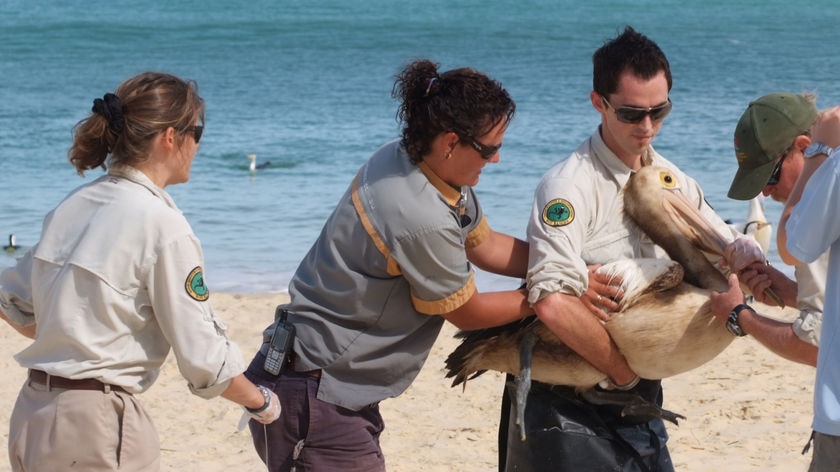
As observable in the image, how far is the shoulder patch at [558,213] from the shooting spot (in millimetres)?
3662

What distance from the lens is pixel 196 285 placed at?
3197 millimetres

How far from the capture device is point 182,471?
6277 millimetres

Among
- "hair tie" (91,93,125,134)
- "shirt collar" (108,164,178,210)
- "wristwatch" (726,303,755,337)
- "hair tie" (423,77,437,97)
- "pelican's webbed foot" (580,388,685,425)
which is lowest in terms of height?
"pelican's webbed foot" (580,388,685,425)

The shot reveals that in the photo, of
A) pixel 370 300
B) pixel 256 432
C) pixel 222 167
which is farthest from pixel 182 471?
pixel 222 167

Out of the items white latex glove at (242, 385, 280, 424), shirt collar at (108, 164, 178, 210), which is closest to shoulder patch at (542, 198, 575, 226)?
white latex glove at (242, 385, 280, 424)

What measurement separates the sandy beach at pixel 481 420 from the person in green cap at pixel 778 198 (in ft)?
8.88

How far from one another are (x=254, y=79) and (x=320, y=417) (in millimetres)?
28079

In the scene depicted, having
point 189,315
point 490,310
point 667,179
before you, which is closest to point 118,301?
point 189,315

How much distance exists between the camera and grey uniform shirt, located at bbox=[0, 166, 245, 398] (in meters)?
Result: 3.16

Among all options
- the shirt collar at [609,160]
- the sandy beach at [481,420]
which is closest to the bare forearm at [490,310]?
the shirt collar at [609,160]

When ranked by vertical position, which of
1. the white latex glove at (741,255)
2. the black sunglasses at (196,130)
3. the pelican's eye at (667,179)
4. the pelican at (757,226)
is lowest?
the pelican at (757,226)

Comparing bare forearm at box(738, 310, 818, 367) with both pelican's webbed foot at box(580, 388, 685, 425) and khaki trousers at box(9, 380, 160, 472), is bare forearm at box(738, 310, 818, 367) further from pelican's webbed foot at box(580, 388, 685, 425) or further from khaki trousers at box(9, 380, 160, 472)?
khaki trousers at box(9, 380, 160, 472)

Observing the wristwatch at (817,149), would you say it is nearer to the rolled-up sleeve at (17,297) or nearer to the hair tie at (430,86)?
the hair tie at (430,86)

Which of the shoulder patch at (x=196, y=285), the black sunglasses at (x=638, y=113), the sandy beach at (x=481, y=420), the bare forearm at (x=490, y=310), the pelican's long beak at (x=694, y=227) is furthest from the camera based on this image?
the sandy beach at (x=481, y=420)
